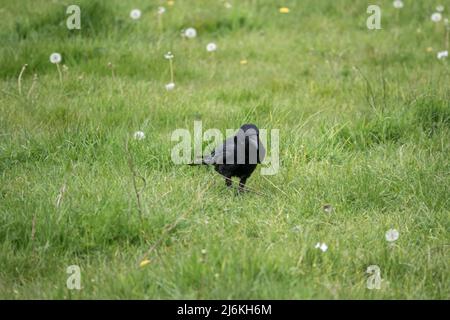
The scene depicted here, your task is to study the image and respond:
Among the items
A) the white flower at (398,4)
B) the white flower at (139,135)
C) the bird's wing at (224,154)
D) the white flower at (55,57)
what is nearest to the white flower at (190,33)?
the white flower at (55,57)

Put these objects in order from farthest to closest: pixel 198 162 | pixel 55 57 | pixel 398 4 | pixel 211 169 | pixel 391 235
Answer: pixel 398 4 → pixel 55 57 → pixel 211 169 → pixel 198 162 → pixel 391 235

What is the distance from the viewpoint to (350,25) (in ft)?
26.8

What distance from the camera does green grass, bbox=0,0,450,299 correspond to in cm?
334

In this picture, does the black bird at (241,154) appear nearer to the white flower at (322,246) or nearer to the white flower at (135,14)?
the white flower at (322,246)

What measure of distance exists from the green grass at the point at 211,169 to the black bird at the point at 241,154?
0.20m

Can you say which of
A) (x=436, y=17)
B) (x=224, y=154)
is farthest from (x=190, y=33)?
(x=224, y=154)

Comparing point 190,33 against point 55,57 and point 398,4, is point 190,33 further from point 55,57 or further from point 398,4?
point 398,4

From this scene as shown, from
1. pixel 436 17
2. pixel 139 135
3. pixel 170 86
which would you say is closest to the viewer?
pixel 139 135

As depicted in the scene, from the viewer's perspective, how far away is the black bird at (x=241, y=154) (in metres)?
4.12

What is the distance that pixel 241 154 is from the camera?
162 inches

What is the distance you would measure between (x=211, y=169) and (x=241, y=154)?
23.5 inches

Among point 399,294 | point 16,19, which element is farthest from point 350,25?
point 399,294

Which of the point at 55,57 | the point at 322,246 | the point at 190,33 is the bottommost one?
the point at 322,246

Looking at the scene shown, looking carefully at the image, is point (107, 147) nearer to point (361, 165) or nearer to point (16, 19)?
point (361, 165)
